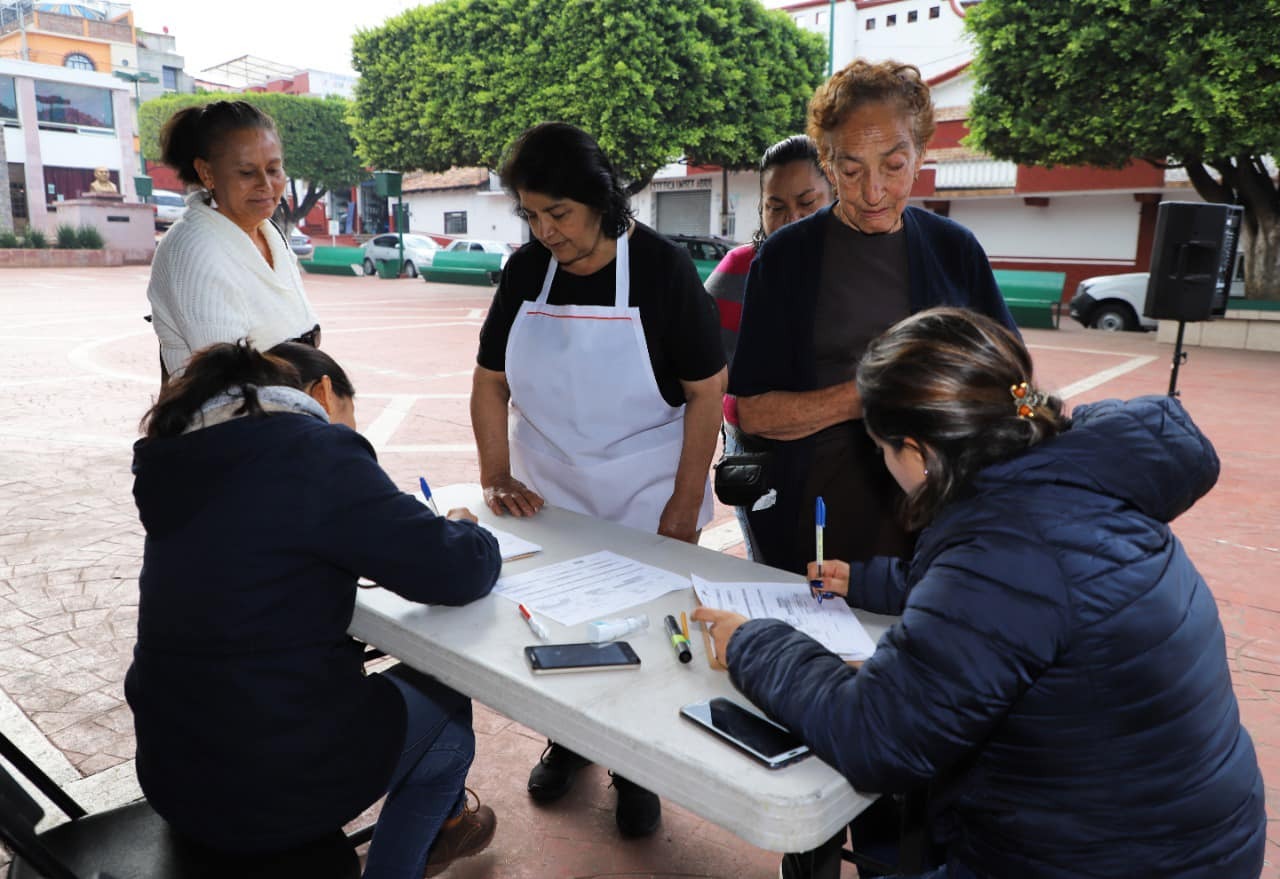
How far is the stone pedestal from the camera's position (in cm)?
2859

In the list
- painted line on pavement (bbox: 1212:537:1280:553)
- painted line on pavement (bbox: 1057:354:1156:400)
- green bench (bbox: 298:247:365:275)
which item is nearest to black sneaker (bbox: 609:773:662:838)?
painted line on pavement (bbox: 1212:537:1280:553)

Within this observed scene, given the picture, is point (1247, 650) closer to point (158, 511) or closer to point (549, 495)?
point (549, 495)

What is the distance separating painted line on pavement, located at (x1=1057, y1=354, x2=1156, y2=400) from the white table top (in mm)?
7813

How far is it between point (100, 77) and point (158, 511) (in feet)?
135

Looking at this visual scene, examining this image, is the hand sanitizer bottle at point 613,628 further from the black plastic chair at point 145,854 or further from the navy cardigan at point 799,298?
the navy cardigan at point 799,298

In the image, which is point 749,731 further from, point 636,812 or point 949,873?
point 636,812

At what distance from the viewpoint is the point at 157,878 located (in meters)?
1.54

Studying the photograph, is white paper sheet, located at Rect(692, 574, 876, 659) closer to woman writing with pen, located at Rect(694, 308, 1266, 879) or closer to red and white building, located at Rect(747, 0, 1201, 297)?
woman writing with pen, located at Rect(694, 308, 1266, 879)

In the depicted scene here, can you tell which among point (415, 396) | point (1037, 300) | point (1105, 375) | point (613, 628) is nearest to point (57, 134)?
point (415, 396)

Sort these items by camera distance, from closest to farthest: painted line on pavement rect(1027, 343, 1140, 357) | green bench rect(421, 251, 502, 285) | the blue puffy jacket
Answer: the blue puffy jacket → painted line on pavement rect(1027, 343, 1140, 357) → green bench rect(421, 251, 502, 285)

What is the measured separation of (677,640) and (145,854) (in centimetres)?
97

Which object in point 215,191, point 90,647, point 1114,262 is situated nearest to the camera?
point 215,191

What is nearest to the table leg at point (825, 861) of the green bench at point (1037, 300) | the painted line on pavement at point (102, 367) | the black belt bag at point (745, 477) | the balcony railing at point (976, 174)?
the black belt bag at point (745, 477)

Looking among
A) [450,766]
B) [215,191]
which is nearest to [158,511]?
[450,766]
